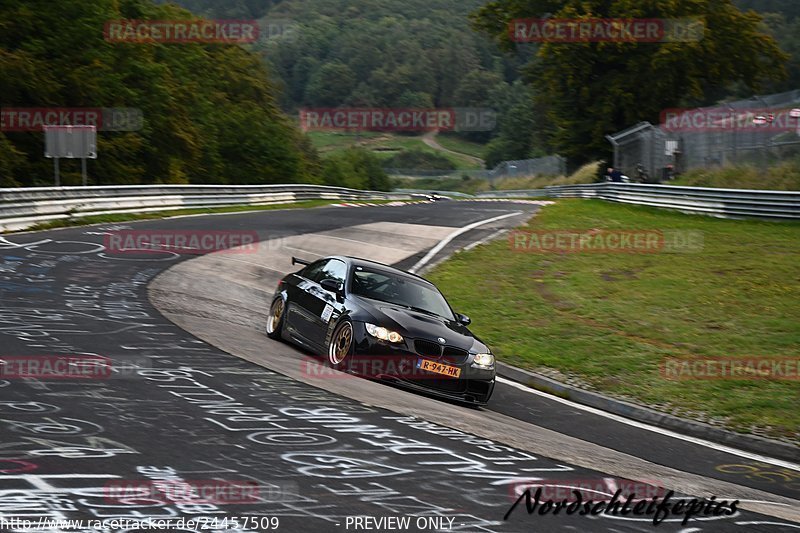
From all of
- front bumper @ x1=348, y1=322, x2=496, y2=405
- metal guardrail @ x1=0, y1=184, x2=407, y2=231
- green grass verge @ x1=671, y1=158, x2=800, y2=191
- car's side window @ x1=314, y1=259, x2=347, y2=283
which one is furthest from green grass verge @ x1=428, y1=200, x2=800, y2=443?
metal guardrail @ x1=0, y1=184, x2=407, y2=231

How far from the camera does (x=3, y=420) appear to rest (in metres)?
7.04

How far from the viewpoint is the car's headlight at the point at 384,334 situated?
10859 mm

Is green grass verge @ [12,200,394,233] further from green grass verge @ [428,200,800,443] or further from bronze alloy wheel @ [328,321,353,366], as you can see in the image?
bronze alloy wheel @ [328,321,353,366]

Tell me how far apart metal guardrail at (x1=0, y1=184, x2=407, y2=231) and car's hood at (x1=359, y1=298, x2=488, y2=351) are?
13902mm

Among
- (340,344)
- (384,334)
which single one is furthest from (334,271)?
(384,334)

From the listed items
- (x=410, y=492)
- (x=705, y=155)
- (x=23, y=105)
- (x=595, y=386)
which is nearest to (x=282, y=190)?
(x=23, y=105)

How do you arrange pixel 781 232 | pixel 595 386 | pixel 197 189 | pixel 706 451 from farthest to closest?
1. pixel 197 189
2. pixel 781 232
3. pixel 595 386
4. pixel 706 451

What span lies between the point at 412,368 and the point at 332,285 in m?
1.98

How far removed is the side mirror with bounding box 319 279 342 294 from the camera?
12070mm

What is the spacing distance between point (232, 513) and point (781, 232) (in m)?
22.7

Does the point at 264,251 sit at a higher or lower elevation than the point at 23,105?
lower

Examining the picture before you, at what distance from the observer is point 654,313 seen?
55.6ft

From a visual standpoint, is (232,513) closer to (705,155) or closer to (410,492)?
(410,492)

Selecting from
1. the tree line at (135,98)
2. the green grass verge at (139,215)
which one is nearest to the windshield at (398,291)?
the green grass verge at (139,215)
